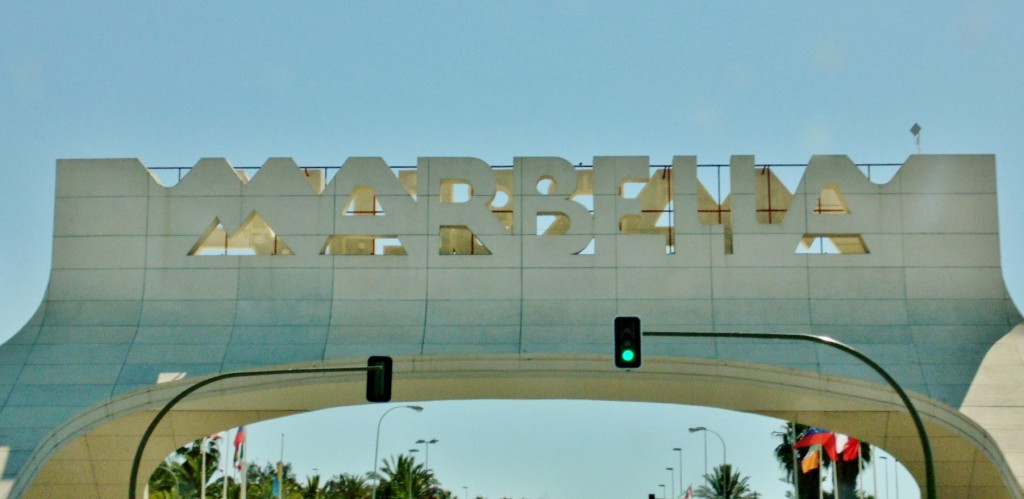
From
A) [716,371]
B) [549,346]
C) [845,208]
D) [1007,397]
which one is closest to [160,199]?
[549,346]

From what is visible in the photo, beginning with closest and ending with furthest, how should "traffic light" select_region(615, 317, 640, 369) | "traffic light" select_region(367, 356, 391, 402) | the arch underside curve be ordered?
"traffic light" select_region(615, 317, 640, 369) < "traffic light" select_region(367, 356, 391, 402) < the arch underside curve

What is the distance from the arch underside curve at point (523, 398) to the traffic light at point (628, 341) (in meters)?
13.8

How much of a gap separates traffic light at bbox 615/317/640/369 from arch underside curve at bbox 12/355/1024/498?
13794 millimetres

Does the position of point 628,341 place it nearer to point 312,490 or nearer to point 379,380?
point 379,380

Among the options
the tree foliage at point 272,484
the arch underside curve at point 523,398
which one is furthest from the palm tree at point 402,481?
the arch underside curve at point 523,398

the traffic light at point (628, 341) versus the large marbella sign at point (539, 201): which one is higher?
the large marbella sign at point (539, 201)

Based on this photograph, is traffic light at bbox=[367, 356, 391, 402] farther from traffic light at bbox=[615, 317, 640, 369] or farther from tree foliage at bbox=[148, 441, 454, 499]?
tree foliage at bbox=[148, 441, 454, 499]

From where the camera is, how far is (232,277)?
46062mm

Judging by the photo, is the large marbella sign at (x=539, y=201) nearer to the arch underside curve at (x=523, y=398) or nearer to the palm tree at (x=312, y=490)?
the arch underside curve at (x=523, y=398)

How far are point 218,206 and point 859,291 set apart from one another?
60.5 feet

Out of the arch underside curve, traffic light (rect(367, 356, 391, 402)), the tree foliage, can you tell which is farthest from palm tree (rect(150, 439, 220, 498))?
traffic light (rect(367, 356, 391, 402))

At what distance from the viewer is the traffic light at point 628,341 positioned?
3014 centimetres

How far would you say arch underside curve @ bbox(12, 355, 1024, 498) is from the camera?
43.9 m

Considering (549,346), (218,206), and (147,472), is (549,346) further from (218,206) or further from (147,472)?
(147,472)
